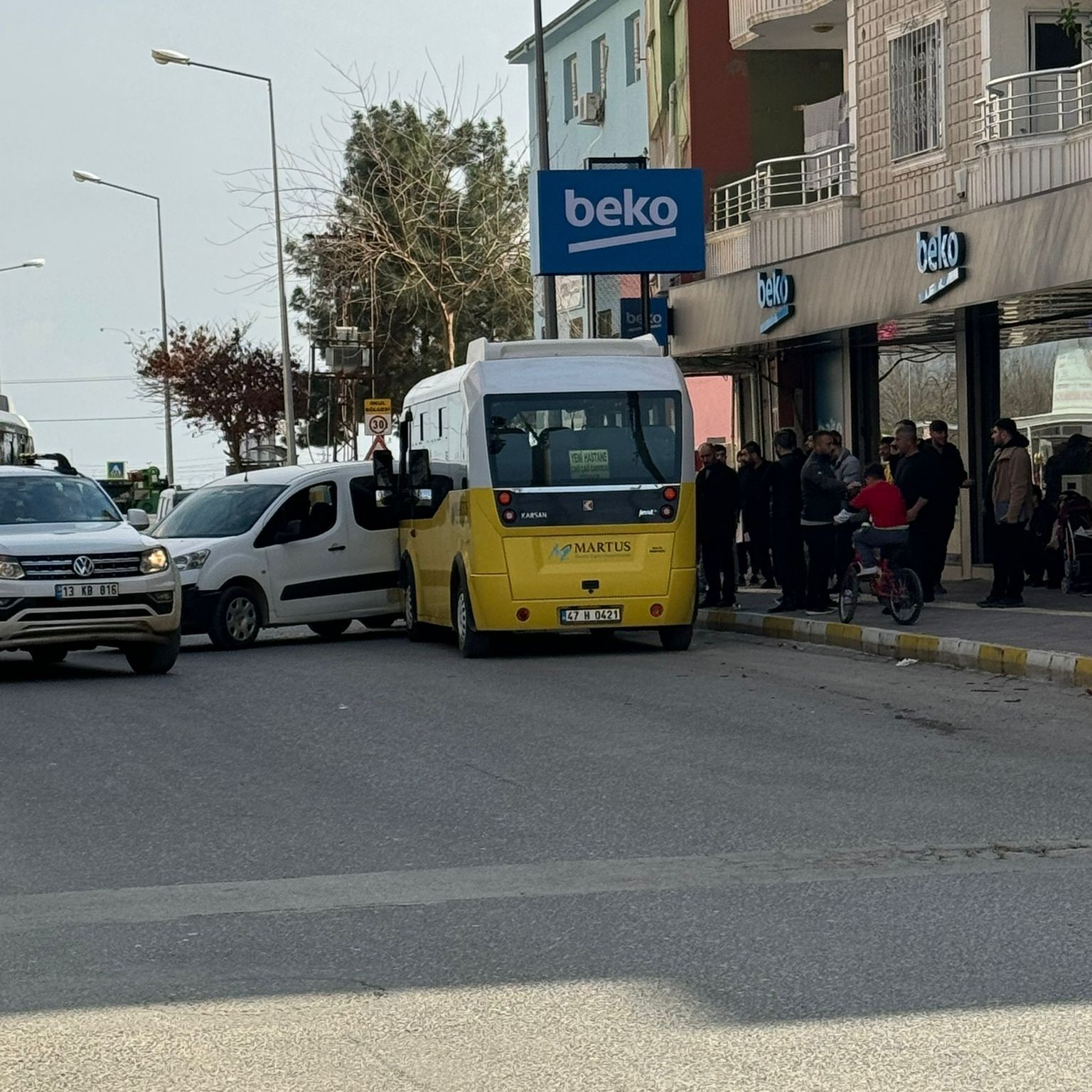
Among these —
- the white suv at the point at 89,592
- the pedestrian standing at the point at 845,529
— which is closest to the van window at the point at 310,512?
the white suv at the point at 89,592

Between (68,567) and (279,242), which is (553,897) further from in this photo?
(279,242)

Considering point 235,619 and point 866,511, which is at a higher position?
point 866,511

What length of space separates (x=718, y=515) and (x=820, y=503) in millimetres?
2259

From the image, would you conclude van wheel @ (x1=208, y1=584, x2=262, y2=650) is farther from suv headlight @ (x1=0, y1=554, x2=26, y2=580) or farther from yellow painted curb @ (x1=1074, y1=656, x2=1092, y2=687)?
yellow painted curb @ (x1=1074, y1=656, x2=1092, y2=687)

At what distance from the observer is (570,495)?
18.3 m

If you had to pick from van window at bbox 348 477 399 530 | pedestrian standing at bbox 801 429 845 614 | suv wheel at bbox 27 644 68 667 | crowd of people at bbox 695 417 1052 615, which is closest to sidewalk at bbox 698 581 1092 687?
crowd of people at bbox 695 417 1052 615

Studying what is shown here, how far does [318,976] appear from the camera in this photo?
6.30m

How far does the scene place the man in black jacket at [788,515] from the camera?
20.7 meters

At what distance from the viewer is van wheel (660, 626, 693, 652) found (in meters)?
18.8

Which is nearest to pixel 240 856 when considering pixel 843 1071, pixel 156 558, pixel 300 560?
pixel 843 1071

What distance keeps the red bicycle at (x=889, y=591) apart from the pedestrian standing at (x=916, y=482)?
0.54 meters

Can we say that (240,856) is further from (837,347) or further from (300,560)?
(837,347)

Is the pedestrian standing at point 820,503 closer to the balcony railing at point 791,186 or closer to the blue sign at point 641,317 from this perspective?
the balcony railing at point 791,186

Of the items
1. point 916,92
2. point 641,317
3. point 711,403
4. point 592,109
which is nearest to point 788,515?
point 916,92
